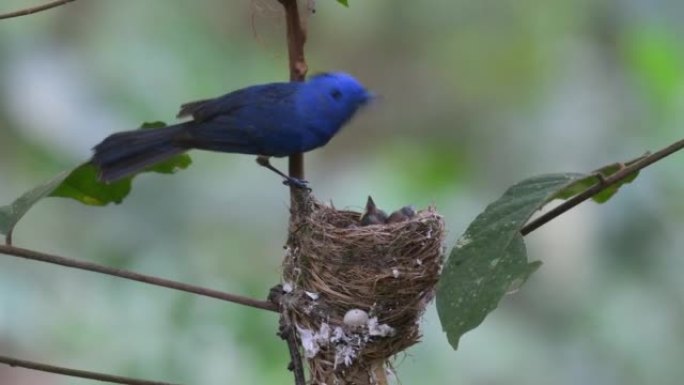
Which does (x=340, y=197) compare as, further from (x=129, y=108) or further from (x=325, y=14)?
(x=325, y=14)

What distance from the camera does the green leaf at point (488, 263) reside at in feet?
3.80

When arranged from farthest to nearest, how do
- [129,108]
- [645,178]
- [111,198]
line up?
[129,108] → [645,178] → [111,198]

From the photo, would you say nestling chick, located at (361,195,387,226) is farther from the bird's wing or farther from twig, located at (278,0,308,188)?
twig, located at (278,0,308,188)

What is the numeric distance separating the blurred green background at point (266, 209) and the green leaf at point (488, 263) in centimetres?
146

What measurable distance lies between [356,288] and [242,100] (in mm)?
411

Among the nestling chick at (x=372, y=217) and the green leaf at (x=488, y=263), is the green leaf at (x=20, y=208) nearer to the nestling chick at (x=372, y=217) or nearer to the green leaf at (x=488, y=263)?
the green leaf at (x=488, y=263)

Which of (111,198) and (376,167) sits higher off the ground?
(376,167)

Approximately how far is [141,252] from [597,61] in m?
1.51

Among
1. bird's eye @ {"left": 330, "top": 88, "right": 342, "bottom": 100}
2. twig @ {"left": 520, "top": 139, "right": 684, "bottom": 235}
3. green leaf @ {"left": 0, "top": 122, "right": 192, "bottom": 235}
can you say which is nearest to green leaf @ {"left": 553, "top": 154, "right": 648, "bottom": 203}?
twig @ {"left": 520, "top": 139, "right": 684, "bottom": 235}

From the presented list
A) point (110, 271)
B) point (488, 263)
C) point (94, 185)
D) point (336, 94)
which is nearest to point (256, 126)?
point (336, 94)

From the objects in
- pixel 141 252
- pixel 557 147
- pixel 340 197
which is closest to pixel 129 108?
pixel 141 252

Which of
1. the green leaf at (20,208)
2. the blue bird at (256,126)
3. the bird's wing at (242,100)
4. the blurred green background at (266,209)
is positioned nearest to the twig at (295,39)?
the blue bird at (256,126)

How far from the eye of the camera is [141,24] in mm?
3406

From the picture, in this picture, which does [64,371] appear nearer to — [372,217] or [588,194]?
[588,194]
